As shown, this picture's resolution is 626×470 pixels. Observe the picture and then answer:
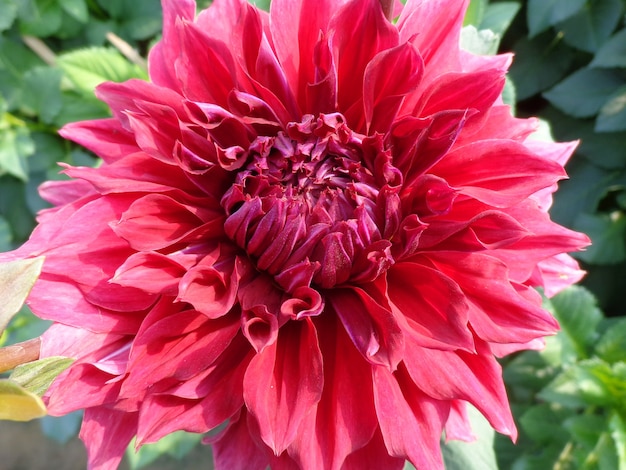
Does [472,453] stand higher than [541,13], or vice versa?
[541,13]

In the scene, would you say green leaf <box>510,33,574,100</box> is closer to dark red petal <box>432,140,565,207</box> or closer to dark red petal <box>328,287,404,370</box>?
dark red petal <box>432,140,565,207</box>

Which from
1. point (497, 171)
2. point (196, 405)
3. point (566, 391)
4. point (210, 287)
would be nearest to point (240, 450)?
point (196, 405)

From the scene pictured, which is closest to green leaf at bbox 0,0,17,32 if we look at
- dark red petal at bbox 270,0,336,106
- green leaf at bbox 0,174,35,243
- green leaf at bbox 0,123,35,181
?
green leaf at bbox 0,123,35,181

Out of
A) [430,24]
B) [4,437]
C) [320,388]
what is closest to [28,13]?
[430,24]

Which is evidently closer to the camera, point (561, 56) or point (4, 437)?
point (561, 56)

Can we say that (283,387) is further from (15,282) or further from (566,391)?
(566,391)

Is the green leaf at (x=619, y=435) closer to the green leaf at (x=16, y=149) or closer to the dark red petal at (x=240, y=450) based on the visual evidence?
the dark red petal at (x=240, y=450)

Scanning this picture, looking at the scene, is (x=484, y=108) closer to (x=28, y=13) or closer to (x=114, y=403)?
(x=114, y=403)
